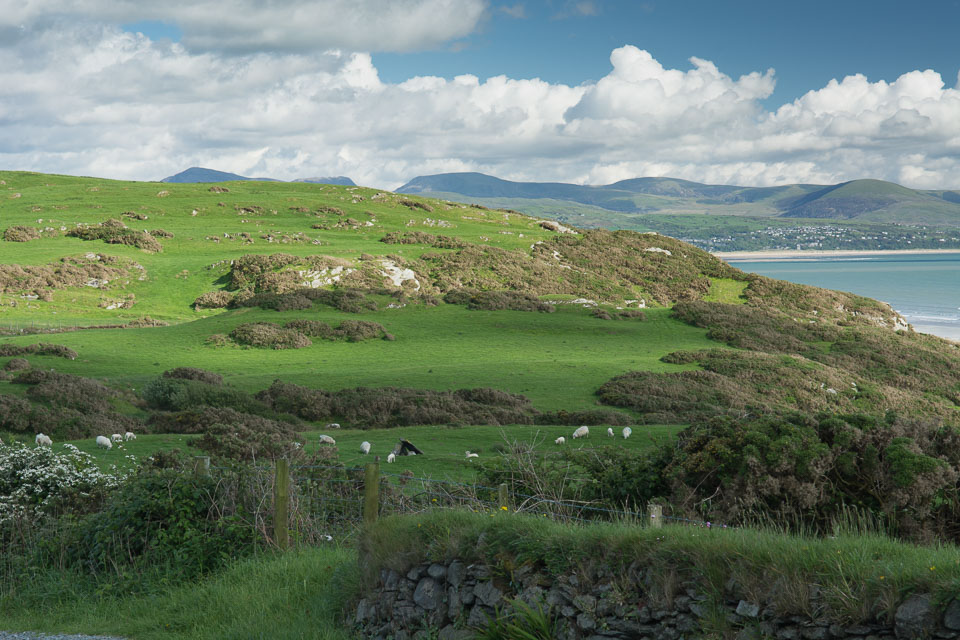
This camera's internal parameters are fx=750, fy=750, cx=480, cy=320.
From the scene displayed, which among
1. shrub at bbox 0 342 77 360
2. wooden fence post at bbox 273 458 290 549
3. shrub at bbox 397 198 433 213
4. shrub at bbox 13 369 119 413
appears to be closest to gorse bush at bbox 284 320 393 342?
shrub at bbox 0 342 77 360

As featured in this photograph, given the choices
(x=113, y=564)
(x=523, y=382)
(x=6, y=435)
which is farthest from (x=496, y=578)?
(x=523, y=382)

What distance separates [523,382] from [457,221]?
63.3 m

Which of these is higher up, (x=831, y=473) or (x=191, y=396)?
(x=831, y=473)

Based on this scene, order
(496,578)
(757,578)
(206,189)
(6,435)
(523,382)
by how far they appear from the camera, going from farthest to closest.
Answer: (206,189), (523,382), (6,435), (496,578), (757,578)

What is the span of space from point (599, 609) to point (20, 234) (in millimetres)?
74857

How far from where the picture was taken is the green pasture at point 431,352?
1299 inches

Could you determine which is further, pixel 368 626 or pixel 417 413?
pixel 417 413

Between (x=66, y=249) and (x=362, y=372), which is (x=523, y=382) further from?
(x=66, y=249)

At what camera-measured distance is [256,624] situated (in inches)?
328

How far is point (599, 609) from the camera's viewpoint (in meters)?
6.34

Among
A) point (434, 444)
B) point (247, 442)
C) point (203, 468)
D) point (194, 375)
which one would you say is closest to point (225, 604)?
point (203, 468)

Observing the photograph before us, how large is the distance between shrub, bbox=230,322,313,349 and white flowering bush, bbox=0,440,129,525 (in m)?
26.9

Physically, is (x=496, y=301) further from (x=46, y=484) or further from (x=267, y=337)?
(x=46, y=484)

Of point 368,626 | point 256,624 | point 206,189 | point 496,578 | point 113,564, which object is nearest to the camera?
point 496,578
